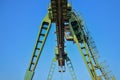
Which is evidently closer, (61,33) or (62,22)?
(62,22)

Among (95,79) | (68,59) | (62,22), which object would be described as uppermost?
(62,22)

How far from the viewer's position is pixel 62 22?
27.5 metres

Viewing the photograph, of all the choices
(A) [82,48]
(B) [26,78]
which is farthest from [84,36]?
(B) [26,78]

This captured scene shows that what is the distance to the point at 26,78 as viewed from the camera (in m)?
34.4

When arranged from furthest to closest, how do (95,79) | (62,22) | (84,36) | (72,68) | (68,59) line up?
(72,68) → (68,59) → (84,36) → (95,79) → (62,22)

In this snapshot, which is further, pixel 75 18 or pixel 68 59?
pixel 68 59

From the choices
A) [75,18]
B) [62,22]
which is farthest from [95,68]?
[62,22]

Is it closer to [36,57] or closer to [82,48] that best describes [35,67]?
[36,57]

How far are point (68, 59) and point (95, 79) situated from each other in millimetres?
9062

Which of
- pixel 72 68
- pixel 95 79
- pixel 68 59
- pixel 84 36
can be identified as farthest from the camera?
pixel 72 68

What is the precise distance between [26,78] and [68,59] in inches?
341

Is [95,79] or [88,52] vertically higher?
[88,52]

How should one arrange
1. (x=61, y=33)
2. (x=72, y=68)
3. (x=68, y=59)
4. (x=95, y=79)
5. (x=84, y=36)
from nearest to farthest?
(x=61, y=33), (x=95, y=79), (x=84, y=36), (x=68, y=59), (x=72, y=68)

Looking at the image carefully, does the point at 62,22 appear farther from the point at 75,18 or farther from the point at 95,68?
the point at 95,68
